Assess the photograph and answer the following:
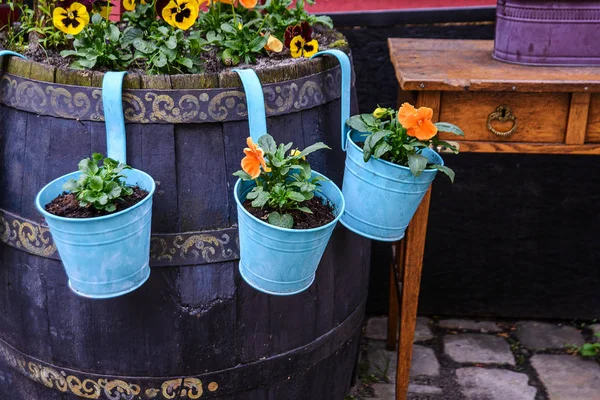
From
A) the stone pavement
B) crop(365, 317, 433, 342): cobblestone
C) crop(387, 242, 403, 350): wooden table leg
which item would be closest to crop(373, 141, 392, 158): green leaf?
crop(387, 242, 403, 350): wooden table leg

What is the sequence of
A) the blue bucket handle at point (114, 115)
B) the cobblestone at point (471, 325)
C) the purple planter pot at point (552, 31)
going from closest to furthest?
the blue bucket handle at point (114, 115) → the purple planter pot at point (552, 31) → the cobblestone at point (471, 325)

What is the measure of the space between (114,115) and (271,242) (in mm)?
416

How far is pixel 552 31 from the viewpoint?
6.44 feet

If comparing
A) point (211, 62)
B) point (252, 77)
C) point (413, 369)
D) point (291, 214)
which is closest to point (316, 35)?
point (211, 62)

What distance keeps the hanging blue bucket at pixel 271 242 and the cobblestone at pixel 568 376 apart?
1.31 m

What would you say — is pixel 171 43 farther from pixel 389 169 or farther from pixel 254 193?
pixel 389 169

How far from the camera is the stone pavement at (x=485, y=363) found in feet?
8.07

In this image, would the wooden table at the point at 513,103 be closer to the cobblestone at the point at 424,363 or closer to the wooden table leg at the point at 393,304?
the wooden table leg at the point at 393,304

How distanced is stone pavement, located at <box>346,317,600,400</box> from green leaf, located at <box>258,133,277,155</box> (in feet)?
3.89

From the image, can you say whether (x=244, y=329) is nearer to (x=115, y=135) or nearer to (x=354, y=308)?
(x=354, y=308)

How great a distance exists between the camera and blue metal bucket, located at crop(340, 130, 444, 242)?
159 centimetres

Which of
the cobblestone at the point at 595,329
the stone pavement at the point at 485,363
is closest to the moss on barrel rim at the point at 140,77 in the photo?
the stone pavement at the point at 485,363

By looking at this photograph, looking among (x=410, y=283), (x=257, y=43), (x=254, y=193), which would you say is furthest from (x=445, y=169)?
(x=410, y=283)

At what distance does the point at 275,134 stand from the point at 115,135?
35 cm
